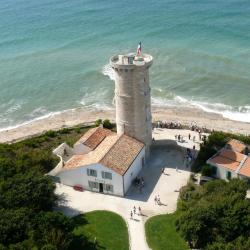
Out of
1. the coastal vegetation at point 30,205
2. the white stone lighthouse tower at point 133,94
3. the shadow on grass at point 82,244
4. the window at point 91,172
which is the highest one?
the white stone lighthouse tower at point 133,94

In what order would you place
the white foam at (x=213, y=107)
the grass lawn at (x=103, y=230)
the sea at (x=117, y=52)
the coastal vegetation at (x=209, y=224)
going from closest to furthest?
the coastal vegetation at (x=209, y=224), the grass lawn at (x=103, y=230), the white foam at (x=213, y=107), the sea at (x=117, y=52)

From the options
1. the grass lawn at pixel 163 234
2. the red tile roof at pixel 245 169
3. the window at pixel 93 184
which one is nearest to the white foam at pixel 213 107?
the red tile roof at pixel 245 169

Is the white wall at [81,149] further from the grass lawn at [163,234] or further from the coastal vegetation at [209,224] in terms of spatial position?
the coastal vegetation at [209,224]

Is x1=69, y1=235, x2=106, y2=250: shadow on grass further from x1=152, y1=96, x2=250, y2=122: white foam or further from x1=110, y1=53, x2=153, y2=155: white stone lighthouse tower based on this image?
x1=152, y1=96, x2=250, y2=122: white foam

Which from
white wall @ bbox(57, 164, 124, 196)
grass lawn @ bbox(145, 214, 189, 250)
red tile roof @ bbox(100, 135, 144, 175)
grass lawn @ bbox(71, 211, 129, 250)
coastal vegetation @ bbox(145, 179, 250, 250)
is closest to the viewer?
coastal vegetation @ bbox(145, 179, 250, 250)

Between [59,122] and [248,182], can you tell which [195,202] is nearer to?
[248,182]

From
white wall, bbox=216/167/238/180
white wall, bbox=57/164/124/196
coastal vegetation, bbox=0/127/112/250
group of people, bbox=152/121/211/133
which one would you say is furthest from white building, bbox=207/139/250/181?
coastal vegetation, bbox=0/127/112/250
